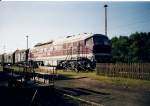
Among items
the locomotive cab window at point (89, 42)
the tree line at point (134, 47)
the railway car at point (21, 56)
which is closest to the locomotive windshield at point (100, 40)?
the locomotive cab window at point (89, 42)

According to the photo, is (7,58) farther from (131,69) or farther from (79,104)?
(79,104)

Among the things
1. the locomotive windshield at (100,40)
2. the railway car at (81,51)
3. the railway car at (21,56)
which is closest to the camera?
the railway car at (81,51)

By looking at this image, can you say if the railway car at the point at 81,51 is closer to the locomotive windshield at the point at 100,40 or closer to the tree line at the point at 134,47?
the locomotive windshield at the point at 100,40

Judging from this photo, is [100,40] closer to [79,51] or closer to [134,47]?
[79,51]

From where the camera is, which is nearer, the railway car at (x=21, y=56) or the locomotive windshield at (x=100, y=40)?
the locomotive windshield at (x=100, y=40)

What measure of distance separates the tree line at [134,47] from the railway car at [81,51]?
22.6 meters

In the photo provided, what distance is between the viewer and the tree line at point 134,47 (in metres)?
53.5

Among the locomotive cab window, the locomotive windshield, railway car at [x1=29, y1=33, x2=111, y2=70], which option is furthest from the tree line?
the locomotive cab window

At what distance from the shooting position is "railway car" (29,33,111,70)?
2588cm

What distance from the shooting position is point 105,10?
131ft

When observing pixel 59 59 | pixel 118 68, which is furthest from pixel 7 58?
pixel 118 68

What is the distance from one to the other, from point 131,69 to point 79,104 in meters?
11.4

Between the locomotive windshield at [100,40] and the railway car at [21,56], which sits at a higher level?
the locomotive windshield at [100,40]

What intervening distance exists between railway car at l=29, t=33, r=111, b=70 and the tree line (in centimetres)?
2256
